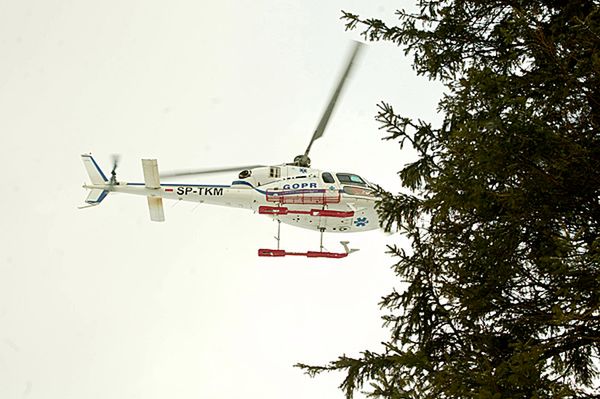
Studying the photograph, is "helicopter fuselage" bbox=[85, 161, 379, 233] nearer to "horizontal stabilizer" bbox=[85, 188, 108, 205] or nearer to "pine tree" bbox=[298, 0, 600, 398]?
"horizontal stabilizer" bbox=[85, 188, 108, 205]

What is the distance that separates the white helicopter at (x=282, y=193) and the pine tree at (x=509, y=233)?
1254cm

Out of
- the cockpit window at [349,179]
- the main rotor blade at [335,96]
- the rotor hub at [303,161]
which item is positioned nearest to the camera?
the main rotor blade at [335,96]

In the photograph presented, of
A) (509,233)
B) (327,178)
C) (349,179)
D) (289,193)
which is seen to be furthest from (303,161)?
(509,233)

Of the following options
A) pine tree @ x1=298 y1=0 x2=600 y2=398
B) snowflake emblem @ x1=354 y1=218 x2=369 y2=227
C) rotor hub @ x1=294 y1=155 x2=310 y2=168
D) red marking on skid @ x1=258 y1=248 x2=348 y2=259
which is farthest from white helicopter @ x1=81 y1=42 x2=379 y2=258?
pine tree @ x1=298 y1=0 x2=600 y2=398

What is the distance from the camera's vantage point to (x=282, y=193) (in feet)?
63.9

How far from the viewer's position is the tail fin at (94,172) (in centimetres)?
1978

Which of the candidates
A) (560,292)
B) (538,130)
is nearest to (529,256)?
(560,292)

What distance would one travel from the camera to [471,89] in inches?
230

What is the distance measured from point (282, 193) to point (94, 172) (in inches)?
222

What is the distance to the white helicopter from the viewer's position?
19.2 meters

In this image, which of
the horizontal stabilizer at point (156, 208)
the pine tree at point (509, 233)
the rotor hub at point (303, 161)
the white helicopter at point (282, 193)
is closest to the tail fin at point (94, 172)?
the white helicopter at point (282, 193)

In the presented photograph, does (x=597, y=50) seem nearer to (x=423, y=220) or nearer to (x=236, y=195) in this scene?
(x=423, y=220)

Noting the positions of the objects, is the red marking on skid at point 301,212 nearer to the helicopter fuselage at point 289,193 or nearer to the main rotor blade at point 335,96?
the helicopter fuselage at point 289,193

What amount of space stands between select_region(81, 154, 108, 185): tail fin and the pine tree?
14.7 meters
